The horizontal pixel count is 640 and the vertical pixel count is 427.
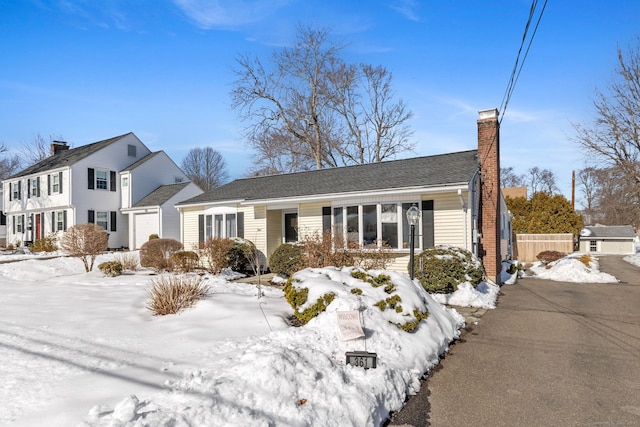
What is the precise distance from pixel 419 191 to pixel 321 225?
4042 mm

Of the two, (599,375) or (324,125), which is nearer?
(599,375)

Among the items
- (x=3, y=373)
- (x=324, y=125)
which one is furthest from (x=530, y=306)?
(x=324, y=125)

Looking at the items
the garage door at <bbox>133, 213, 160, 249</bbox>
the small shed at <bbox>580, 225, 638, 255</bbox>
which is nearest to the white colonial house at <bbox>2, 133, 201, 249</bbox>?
the garage door at <bbox>133, 213, 160, 249</bbox>

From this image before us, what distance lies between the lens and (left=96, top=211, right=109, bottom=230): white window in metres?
25.7

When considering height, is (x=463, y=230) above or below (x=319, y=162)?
below

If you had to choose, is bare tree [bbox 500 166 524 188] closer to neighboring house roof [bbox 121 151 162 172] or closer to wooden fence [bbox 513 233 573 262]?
wooden fence [bbox 513 233 573 262]

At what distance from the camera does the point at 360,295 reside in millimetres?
6176

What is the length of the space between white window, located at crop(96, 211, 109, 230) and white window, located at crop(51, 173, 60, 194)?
9.78 ft

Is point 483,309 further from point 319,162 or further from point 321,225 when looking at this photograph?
point 319,162

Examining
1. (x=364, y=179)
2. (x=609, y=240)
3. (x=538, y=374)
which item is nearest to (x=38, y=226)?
(x=364, y=179)

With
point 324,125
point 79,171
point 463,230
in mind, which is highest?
point 324,125

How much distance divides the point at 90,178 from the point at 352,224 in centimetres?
2056

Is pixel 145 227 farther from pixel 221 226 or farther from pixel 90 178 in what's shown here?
pixel 221 226

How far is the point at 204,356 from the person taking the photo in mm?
4551
